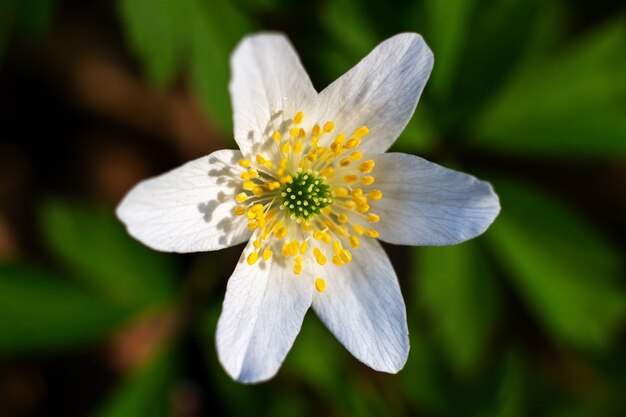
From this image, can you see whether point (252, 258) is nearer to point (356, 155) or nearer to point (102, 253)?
point (356, 155)

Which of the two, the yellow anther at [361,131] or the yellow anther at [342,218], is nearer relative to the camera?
the yellow anther at [361,131]

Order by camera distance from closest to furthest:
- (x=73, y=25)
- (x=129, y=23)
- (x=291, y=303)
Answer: (x=291, y=303)
(x=129, y=23)
(x=73, y=25)

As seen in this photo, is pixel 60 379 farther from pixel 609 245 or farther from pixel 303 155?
pixel 609 245

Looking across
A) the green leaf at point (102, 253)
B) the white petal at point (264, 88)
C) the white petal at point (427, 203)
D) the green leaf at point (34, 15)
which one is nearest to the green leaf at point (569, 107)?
the white petal at point (427, 203)

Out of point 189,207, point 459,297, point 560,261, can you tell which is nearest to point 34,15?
point 189,207

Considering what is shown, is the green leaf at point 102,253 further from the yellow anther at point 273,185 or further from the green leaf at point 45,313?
the yellow anther at point 273,185

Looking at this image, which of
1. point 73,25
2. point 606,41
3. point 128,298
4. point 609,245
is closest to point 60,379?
point 128,298

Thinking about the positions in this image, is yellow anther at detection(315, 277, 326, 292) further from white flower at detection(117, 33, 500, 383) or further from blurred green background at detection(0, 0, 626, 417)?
blurred green background at detection(0, 0, 626, 417)
